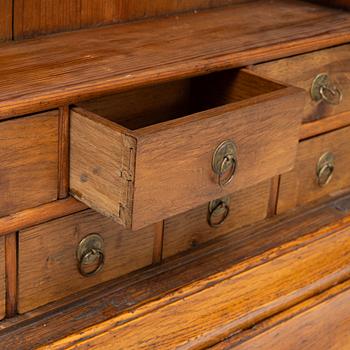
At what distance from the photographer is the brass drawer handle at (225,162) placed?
107 cm

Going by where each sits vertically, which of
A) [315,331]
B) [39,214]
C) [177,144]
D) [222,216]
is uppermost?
[177,144]

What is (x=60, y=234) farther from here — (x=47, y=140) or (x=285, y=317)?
(x=285, y=317)

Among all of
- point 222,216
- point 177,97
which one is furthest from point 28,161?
point 222,216

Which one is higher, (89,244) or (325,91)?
(325,91)

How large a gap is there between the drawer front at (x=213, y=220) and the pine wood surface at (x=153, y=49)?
0.21m

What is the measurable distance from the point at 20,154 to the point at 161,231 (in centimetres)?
28

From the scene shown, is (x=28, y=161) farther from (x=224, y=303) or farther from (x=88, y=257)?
(x=224, y=303)

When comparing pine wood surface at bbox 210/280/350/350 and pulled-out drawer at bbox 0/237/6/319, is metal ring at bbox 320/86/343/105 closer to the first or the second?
pine wood surface at bbox 210/280/350/350

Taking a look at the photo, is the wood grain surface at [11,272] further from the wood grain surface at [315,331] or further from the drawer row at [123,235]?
the wood grain surface at [315,331]

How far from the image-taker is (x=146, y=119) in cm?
118

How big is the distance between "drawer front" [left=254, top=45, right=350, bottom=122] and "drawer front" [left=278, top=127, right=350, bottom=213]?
0.05 m

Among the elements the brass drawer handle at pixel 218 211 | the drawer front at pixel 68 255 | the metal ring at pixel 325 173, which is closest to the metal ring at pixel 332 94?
the metal ring at pixel 325 173

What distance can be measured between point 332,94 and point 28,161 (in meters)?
0.54

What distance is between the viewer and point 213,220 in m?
1.28
